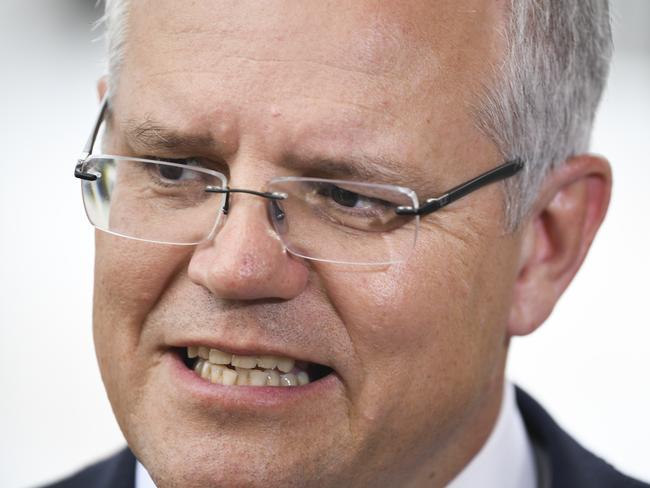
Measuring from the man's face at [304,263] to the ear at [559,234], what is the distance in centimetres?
26

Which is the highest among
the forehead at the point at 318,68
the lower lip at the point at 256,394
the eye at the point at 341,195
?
the forehead at the point at 318,68

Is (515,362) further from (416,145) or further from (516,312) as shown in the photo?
(416,145)

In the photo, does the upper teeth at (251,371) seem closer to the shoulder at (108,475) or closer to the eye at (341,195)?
the eye at (341,195)

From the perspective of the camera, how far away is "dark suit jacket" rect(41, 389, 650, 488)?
266 cm

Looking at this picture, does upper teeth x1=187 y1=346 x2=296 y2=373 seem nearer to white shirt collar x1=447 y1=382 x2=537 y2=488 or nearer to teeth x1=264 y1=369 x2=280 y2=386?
teeth x1=264 y1=369 x2=280 y2=386

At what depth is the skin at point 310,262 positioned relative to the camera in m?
2.05

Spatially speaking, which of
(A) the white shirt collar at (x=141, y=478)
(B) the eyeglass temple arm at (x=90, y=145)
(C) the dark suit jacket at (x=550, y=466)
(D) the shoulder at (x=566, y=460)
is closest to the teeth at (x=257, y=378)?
(B) the eyeglass temple arm at (x=90, y=145)

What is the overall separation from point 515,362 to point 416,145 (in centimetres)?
368

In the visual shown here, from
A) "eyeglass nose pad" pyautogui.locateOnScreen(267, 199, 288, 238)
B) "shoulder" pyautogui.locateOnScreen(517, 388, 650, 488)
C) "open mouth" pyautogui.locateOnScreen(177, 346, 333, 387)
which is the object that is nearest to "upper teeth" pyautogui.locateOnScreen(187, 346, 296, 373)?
"open mouth" pyautogui.locateOnScreen(177, 346, 333, 387)

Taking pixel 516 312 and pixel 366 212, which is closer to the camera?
pixel 366 212

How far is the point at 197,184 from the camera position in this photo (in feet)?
7.25

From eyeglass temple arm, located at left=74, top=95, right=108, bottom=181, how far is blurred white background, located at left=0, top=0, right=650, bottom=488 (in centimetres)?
263

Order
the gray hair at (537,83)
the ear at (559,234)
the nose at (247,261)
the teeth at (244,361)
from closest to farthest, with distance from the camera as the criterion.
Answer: the nose at (247,261)
the teeth at (244,361)
the gray hair at (537,83)
the ear at (559,234)

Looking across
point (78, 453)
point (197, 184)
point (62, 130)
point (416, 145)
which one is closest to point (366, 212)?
point (416, 145)
